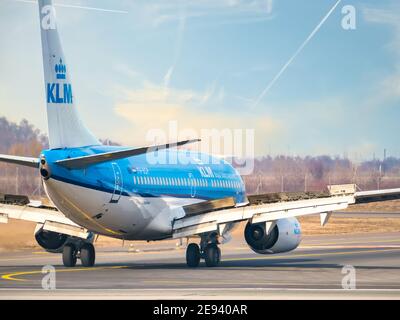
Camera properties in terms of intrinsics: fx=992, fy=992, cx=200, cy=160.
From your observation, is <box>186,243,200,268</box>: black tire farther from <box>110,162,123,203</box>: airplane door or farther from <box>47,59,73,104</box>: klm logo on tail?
<box>47,59,73,104</box>: klm logo on tail

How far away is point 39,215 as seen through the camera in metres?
43.5

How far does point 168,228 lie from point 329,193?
7867 mm

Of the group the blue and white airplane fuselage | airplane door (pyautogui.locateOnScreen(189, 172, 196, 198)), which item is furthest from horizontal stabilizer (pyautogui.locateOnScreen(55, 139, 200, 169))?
airplane door (pyautogui.locateOnScreen(189, 172, 196, 198))

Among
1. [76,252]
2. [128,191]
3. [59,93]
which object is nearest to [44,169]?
[59,93]

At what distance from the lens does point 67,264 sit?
43.6m

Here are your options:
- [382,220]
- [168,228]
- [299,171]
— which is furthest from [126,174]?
[382,220]

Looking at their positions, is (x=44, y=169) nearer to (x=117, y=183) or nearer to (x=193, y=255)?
(x=117, y=183)

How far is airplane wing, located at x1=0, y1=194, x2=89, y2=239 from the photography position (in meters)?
42.9

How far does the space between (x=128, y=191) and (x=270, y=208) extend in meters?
5.88

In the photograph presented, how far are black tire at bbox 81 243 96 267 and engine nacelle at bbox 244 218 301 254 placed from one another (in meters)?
6.88

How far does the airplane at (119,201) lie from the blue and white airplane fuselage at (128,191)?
0.13 feet

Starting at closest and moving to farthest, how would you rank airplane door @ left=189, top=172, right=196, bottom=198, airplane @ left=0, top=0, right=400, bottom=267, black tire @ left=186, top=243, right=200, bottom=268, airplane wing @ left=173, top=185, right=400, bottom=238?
airplane @ left=0, top=0, right=400, bottom=267, airplane wing @ left=173, top=185, right=400, bottom=238, black tire @ left=186, top=243, right=200, bottom=268, airplane door @ left=189, top=172, right=196, bottom=198
